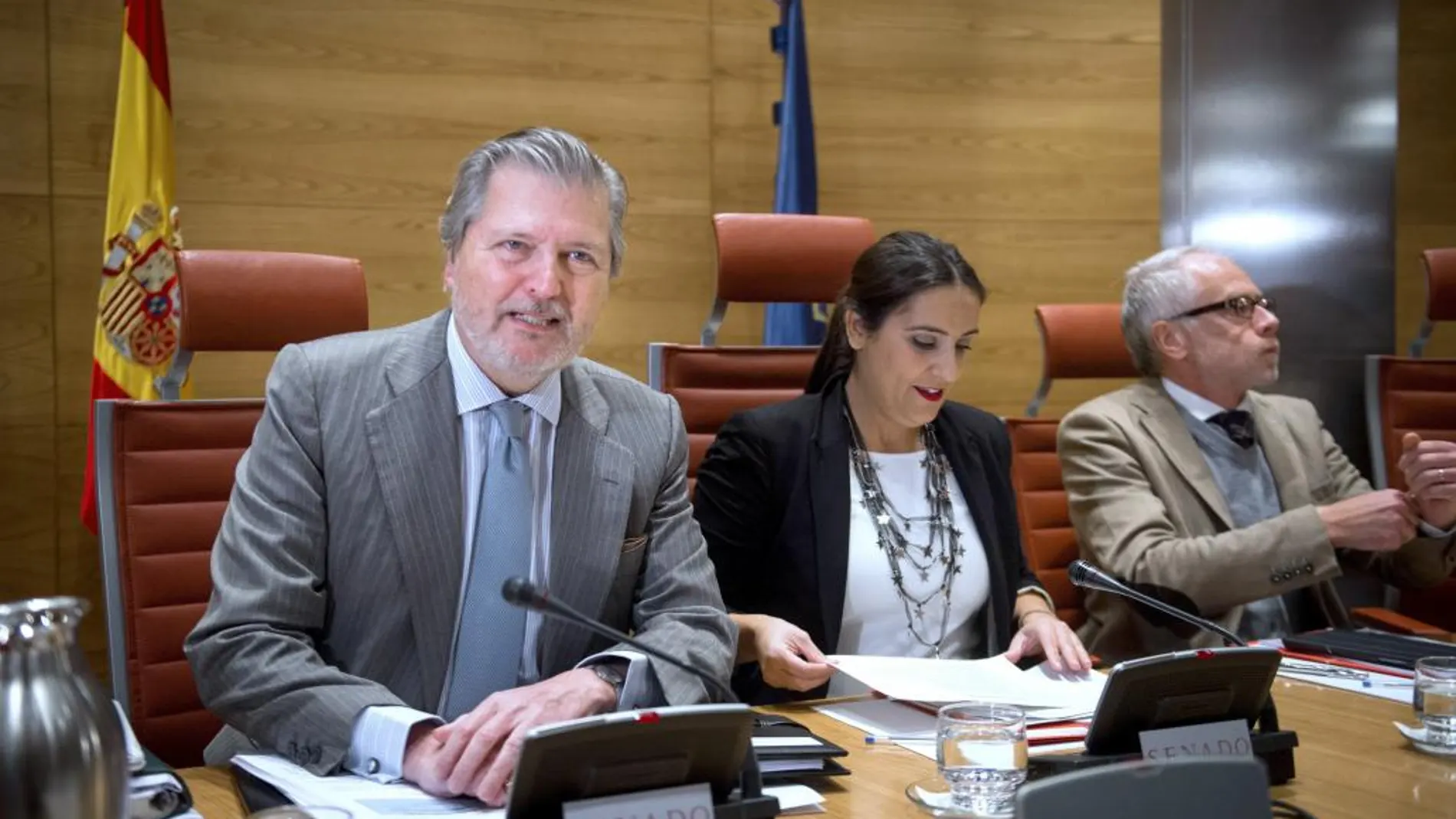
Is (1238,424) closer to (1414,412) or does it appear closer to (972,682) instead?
(1414,412)

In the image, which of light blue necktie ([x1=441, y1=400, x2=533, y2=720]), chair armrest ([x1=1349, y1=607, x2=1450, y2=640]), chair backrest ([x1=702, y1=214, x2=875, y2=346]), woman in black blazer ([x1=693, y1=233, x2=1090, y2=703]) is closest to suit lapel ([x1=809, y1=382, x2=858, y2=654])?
woman in black blazer ([x1=693, y1=233, x2=1090, y2=703])

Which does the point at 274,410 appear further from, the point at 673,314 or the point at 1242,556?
the point at 673,314

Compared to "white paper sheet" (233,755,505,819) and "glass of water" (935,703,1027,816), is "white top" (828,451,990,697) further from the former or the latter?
"white paper sheet" (233,755,505,819)

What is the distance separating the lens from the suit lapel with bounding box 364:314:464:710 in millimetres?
1673

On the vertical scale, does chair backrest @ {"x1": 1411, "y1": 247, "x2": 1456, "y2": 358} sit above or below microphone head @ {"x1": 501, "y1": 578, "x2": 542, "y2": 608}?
above

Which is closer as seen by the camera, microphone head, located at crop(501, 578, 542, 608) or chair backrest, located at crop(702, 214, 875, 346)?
microphone head, located at crop(501, 578, 542, 608)

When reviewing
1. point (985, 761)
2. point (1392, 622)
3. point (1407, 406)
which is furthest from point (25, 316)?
point (1407, 406)

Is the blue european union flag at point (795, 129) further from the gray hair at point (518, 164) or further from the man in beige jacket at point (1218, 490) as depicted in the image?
the gray hair at point (518, 164)

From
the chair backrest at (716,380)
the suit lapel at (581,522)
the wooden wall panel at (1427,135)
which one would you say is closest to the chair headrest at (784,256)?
the chair backrest at (716,380)

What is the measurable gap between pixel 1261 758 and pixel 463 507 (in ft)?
3.16

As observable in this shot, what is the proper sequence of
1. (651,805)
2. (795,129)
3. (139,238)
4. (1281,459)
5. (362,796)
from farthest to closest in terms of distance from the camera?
(795,129), (139,238), (1281,459), (362,796), (651,805)

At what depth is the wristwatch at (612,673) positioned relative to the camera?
5.33 ft

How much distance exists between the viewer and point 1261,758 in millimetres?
1507

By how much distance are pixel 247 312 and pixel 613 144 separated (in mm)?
2176
